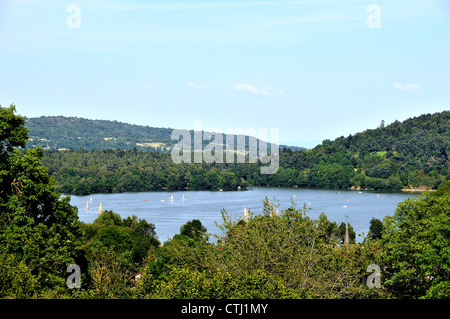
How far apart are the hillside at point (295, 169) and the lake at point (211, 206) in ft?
22.3

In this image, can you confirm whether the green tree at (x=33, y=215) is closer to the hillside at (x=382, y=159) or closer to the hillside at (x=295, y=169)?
the hillside at (x=295, y=169)

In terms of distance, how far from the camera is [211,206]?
3364 inches

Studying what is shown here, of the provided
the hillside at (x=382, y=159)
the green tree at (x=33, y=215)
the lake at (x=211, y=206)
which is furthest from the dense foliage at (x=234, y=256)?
the hillside at (x=382, y=159)

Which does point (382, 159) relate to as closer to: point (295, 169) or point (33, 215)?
point (295, 169)

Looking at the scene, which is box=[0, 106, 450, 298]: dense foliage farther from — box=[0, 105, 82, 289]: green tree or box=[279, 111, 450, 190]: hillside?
box=[279, 111, 450, 190]: hillside

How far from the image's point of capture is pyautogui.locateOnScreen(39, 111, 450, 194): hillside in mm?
115938

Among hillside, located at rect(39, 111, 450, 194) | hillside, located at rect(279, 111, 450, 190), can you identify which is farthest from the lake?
hillside, located at rect(279, 111, 450, 190)

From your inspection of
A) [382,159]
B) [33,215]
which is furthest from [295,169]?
[33,215]

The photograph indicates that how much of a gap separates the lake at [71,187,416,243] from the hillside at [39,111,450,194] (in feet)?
22.3

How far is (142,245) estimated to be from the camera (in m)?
40.9

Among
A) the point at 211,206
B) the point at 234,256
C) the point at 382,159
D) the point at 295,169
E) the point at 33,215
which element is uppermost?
the point at 382,159

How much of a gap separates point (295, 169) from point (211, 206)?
53.2m
